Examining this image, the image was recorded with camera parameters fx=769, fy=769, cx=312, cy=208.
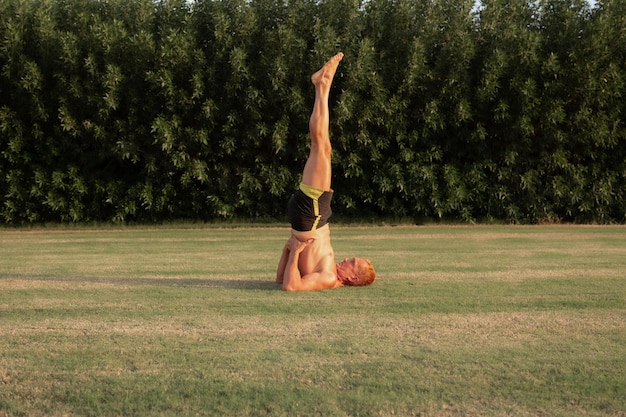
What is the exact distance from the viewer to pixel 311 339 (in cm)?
546

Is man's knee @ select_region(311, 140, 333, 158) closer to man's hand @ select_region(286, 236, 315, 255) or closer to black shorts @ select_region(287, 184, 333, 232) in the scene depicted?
black shorts @ select_region(287, 184, 333, 232)

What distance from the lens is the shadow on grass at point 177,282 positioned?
801 centimetres

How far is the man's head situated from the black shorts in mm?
547

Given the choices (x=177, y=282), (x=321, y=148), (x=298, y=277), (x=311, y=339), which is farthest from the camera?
(x=177, y=282)

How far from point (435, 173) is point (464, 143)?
3.43ft

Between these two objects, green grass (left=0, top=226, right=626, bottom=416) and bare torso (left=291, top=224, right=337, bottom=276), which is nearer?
green grass (left=0, top=226, right=626, bottom=416)

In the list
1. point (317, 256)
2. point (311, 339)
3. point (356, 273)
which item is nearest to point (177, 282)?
point (317, 256)

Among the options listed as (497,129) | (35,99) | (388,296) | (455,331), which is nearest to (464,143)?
(497,129)

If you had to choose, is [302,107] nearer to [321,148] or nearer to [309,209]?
[321,148]

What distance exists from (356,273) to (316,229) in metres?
0.65

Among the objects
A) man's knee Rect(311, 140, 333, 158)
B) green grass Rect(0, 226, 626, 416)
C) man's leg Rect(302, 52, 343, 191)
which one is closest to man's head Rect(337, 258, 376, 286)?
green grass Rect(0, 226, 626, 416)

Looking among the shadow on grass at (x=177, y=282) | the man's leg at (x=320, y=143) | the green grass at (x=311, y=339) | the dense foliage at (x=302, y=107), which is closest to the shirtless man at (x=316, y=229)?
the man's leg at (x=320, y=143)

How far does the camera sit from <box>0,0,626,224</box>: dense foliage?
16375mm

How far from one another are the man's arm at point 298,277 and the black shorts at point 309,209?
175mm
